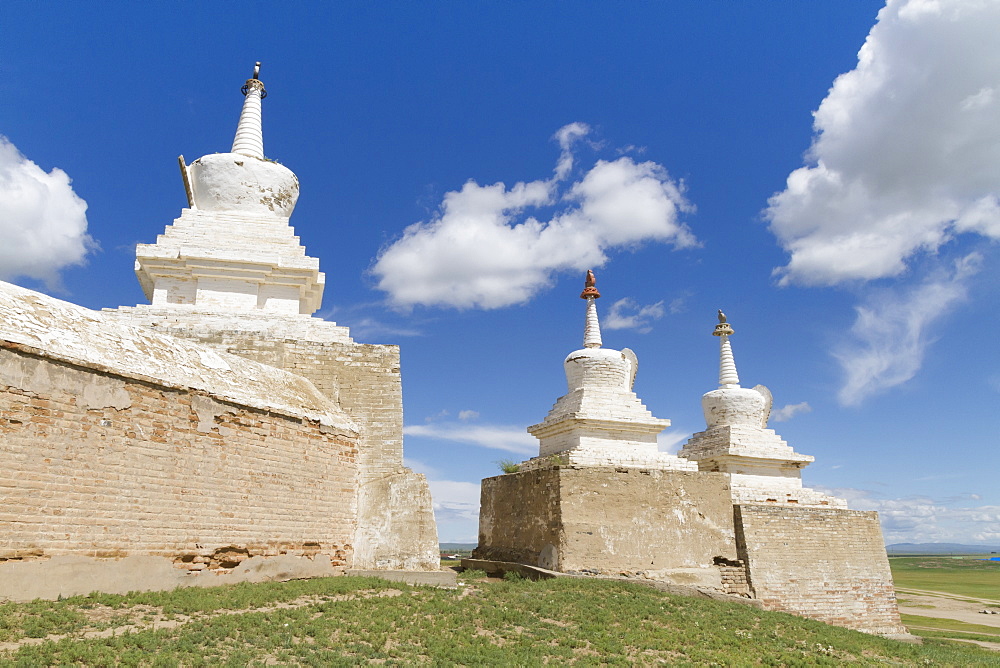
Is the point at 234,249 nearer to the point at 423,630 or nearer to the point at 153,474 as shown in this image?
the point at 153,474

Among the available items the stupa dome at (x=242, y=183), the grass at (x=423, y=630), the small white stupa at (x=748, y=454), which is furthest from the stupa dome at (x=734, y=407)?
the stupa dome at (x=242, y=183)

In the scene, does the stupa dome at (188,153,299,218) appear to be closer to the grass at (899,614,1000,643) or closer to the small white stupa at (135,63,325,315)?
the small white stupa at (135,63,325,315)

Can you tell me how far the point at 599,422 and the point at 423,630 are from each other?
9.73 metres

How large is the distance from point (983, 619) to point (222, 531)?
35.2 meters

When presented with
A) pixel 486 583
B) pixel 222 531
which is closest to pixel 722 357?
pixel 486 583

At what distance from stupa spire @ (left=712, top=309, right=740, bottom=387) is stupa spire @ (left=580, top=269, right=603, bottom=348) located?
5.26 metres

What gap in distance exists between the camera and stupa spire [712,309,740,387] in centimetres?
2158

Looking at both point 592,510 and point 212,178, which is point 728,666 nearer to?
point 592,510

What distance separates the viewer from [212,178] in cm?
1741

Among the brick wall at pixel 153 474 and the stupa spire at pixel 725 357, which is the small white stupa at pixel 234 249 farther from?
the stupa spire at pixel 725 357

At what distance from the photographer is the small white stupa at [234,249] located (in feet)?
51.0

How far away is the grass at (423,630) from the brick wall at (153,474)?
72 cm

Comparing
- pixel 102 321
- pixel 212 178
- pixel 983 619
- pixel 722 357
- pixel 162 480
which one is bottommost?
pixel 983 619

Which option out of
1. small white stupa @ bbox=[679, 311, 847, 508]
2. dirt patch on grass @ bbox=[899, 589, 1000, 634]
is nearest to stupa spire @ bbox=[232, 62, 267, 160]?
small white stupa @ bbox=[679, 311, 847, 508]
